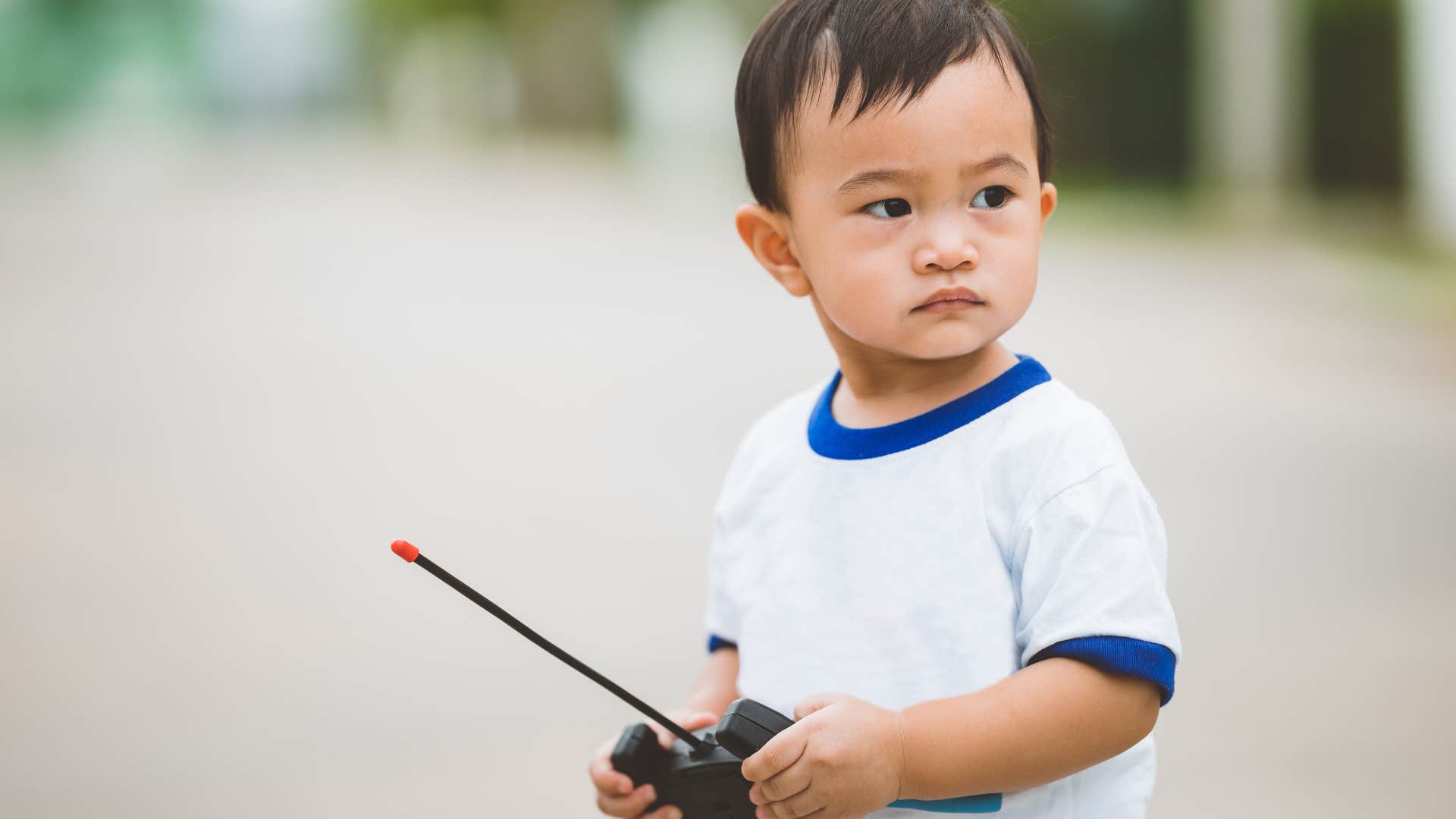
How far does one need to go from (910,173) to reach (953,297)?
12cm

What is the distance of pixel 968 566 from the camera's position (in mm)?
1373

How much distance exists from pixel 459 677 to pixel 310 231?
36.6ft

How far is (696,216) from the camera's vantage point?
1644cm

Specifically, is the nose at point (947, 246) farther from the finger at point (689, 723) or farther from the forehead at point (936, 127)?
the finger at point (689, 723)

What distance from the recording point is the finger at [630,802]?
59.1 inches

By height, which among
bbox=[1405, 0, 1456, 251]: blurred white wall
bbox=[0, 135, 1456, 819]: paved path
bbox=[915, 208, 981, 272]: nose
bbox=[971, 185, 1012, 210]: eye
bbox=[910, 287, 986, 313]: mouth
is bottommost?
bbox=[0, 135, 1456, 819]: paved path

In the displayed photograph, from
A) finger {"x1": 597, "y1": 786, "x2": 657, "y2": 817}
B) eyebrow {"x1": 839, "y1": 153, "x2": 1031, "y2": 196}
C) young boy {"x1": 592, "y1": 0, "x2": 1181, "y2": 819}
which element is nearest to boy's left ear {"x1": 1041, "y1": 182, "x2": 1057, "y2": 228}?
young boy {"x1": 592, "y1": 0, "x2": 1181, "y2": 819}

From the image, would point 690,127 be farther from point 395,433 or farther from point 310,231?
point 395,433

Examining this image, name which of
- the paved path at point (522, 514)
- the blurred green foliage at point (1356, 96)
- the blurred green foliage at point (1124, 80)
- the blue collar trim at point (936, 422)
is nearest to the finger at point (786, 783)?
the blue collar trim at point (936, 422)

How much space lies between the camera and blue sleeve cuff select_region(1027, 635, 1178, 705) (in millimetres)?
1283

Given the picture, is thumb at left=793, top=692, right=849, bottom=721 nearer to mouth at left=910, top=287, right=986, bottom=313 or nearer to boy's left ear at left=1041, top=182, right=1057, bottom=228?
mouth at left=910, top=287, right=986, bottom=313

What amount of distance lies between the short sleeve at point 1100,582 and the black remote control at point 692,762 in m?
0.24

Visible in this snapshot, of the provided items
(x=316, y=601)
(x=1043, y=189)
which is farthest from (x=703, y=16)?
(x=1043, y=189)

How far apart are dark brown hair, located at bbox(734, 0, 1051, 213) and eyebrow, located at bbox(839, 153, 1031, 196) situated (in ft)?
0.18
